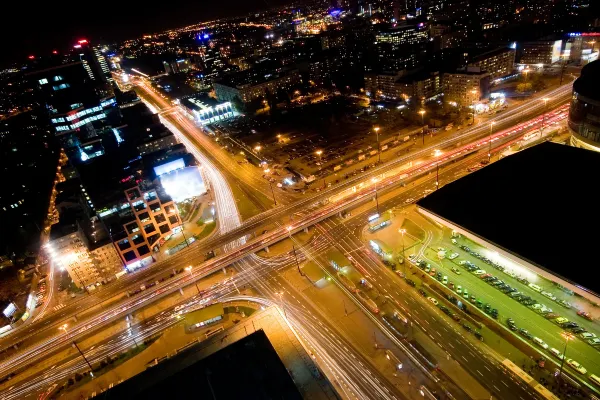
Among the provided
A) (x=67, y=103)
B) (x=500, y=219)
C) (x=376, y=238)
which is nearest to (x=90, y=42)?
(x=67, y=103)

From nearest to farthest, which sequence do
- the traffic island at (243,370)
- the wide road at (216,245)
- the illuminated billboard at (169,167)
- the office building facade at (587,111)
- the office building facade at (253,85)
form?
the traffic island at (243,370) < the wide road at (216,245) < the office building facade at (587,111) < the illuminated billboard at (169,167) < the office building facade at (253,85)

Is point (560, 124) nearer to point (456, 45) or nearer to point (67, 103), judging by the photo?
point (456, 45)

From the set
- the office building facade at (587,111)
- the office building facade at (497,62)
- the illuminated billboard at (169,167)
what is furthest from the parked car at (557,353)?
the office building facade at (497,62)

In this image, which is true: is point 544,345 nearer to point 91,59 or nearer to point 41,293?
point 41,293

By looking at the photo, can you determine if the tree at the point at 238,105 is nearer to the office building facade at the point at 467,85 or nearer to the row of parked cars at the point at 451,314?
the office building facade at the point at 467,85

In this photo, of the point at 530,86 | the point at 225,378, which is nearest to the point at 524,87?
the point at 530,86

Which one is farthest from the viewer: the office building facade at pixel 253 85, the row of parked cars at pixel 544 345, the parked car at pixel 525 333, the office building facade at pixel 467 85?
the office building facade at pixel 253 85
